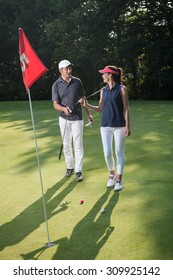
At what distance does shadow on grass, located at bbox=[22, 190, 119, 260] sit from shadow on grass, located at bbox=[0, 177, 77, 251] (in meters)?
0.50

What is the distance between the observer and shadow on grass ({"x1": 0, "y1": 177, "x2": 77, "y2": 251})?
5.44 m

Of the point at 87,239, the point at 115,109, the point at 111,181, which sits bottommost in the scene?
the point at 87,239

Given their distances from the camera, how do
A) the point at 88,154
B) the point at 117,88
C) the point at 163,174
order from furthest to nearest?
the point at 88,154, the point at 163,174, the point at 117,88

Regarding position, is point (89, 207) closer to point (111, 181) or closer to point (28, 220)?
point (28, 220)

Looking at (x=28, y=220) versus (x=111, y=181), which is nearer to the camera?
(x=28, y=220)

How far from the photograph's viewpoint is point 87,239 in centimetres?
519

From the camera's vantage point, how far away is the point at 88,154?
1023cm

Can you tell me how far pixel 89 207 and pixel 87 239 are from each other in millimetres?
1215

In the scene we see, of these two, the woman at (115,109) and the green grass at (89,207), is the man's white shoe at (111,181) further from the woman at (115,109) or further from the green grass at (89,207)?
the woman at (115,109)

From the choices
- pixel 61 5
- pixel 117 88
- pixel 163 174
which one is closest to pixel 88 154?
pixel 163 174

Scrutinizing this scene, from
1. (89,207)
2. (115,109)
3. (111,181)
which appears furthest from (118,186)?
(115,109)

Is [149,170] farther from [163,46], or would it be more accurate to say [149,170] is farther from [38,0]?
[38,0]

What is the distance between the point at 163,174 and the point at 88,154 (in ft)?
8.55

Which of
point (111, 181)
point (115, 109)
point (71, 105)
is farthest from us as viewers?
point (71, 105)
